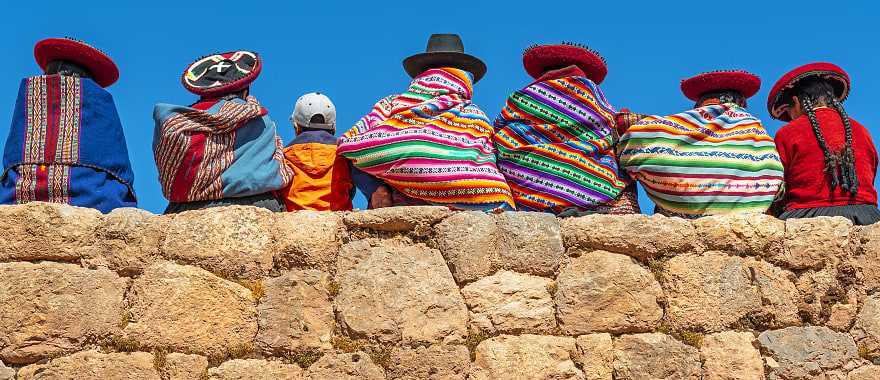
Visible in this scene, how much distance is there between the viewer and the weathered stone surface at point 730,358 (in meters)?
4.30

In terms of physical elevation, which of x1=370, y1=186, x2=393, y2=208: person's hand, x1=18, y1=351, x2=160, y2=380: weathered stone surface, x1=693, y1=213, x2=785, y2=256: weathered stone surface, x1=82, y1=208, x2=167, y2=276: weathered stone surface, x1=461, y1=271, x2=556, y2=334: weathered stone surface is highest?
x1=370, y1=186, x2=393, y2=208: person's hand

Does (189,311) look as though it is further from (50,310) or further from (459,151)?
(459,151)

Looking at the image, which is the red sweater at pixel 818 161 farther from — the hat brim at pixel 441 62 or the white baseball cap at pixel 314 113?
the white baseball cap at pixel 314 113

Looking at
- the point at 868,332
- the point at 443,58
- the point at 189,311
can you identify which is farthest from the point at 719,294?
the point at 189,311

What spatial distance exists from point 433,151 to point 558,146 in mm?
610

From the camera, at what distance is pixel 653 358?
14.0 feet

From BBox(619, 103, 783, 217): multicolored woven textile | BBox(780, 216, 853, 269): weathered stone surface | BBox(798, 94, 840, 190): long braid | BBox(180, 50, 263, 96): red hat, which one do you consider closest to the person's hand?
BBox(180, 50, 263, 96): red hat

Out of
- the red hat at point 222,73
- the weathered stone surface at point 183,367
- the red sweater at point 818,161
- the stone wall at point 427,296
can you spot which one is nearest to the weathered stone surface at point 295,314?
the stone wall at point 427,296

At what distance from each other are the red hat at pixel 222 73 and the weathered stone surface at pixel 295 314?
4.23ft

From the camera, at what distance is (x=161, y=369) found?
161 inches

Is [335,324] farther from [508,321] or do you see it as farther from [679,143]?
[679,143]

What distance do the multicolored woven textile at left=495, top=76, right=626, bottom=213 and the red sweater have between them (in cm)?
83

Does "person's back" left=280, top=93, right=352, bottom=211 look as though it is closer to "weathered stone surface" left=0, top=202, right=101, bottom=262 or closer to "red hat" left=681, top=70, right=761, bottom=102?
"weathered stone surface" left=0, top=202, right=101, bottom=262

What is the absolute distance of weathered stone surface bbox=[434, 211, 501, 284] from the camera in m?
4.33
